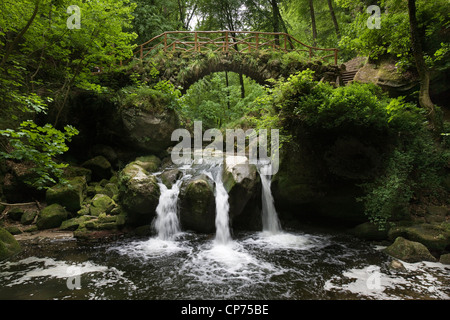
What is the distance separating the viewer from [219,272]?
15.4ft

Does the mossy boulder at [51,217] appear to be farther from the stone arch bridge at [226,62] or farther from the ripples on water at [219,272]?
the stone arch bridge at [226,62]

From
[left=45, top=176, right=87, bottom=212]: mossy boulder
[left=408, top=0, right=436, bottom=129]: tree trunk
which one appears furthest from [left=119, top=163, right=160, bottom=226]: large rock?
[left=408, top=0, right=436, bottom=129]: tree trunk

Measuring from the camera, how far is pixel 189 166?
9.33 meters

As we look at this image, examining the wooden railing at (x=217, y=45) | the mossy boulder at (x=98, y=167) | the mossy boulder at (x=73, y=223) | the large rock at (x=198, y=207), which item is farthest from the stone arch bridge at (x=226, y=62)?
the mossy boulder at (x=73, y=223)

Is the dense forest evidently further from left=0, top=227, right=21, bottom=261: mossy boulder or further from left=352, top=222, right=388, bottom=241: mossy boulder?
left=0, top=227, right=21, bottom=261: mossy boulder

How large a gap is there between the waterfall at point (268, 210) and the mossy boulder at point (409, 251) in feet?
9.61

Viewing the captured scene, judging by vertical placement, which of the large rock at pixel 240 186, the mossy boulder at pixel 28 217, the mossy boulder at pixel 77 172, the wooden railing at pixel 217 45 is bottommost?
the mossy boulder at pixel 28 217

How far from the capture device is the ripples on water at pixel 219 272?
12.7 ft

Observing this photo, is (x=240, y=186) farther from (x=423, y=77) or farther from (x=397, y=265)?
(x=423, y=77)

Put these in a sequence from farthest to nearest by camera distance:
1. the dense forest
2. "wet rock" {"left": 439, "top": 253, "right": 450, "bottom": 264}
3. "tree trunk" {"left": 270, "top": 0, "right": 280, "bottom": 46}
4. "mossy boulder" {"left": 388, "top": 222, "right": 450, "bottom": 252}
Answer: "tree trunk" {"left": 270, "top": 0, "right": 280, "bottom": 46}
the dense forest
"mossy boulder" {"left": 388, "top": 222, "right": 450, "bottom": 252}
"wet rock" {"left": 439, "top": 253, "right": 450, "bottom": 264}

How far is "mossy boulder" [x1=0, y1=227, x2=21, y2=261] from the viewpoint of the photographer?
4927 mm

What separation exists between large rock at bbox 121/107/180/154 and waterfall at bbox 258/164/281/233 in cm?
487
